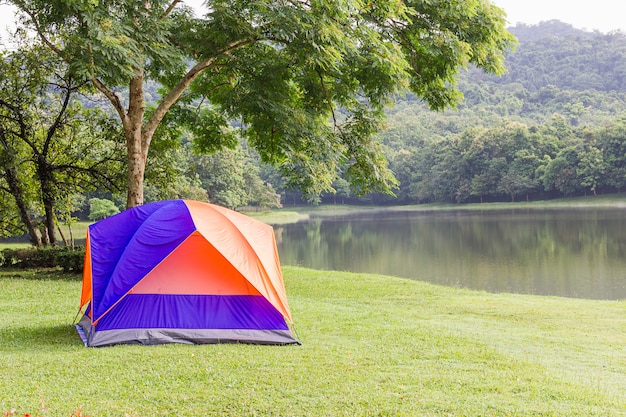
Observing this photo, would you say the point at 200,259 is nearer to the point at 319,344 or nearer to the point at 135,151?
the point at 319,344

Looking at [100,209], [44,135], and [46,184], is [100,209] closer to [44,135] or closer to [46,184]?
[44,135]

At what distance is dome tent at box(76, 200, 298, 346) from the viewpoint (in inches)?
297

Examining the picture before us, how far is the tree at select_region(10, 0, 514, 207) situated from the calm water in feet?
23.2

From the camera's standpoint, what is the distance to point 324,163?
13.6 metres

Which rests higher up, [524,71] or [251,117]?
[524,71]

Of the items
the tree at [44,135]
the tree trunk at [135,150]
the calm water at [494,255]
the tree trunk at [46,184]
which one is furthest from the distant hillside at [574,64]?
the tree trunk at [135,150]

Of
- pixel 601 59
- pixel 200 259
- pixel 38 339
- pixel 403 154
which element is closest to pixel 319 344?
pixel 200 259

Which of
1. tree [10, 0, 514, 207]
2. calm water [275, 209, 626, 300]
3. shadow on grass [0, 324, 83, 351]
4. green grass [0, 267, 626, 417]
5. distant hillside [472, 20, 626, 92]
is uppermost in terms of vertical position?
distant hillside [472, 20, 626, 92]

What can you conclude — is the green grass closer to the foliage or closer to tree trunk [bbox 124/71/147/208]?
tree trunk [bbox 124/71/147/208]

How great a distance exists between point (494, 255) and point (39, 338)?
20921mm

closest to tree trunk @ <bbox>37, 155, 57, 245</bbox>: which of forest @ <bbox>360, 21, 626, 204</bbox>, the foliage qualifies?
the foliage

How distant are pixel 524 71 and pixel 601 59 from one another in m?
18.4

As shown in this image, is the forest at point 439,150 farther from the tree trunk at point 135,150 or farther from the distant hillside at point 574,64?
the tree trunk at point 135,150

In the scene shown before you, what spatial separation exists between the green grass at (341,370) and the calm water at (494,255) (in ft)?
27.0
